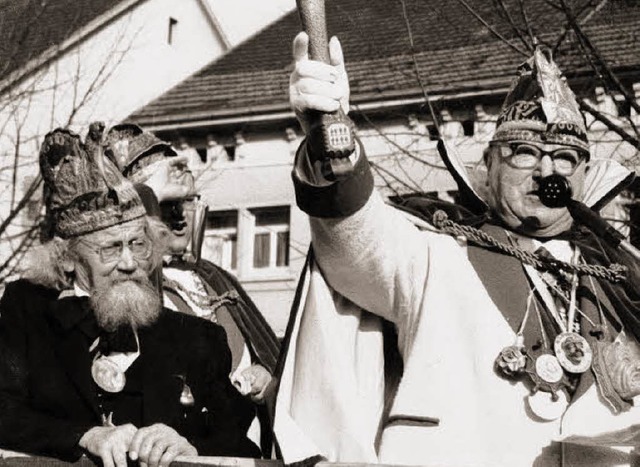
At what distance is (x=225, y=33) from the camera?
3300 cm

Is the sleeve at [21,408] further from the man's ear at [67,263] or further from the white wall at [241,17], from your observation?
the white wall at [241,17]

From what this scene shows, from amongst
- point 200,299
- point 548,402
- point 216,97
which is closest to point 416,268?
point 548,402

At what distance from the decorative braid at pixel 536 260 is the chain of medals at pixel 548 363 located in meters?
0.12

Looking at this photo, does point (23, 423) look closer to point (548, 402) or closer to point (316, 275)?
point (316, 275)

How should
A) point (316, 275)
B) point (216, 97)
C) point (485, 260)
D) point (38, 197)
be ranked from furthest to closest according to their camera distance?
point (216, 97), point (38, 197), point (485, 260), point (316, 275)

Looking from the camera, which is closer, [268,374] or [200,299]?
[268,374]

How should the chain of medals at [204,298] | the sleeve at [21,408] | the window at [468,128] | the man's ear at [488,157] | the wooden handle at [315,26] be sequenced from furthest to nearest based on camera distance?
1. the window at [468,128]
2. the chain of medals at [204,298]
3. the man's ear at [488,157]
4. the sleeve at [21,408]
5. the wooden handle at [315,26]

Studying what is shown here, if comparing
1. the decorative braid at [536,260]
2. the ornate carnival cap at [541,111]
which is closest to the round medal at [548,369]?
the decorative braid at [536,260]

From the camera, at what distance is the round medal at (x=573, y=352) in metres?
4.67

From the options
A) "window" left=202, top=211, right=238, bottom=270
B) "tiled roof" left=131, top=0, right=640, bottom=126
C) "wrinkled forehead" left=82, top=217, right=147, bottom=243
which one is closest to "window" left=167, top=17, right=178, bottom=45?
"tiled roof" left=131, top=0, right=640, bottom=126

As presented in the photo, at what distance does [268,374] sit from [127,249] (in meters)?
0.76

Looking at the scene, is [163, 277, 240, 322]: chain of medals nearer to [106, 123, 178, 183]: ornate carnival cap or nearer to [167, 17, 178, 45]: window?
[106, 123, 178, 183]: ornate carnival cap

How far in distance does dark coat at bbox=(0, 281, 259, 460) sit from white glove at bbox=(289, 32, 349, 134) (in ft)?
4.98

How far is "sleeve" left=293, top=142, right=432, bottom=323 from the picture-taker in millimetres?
4113
